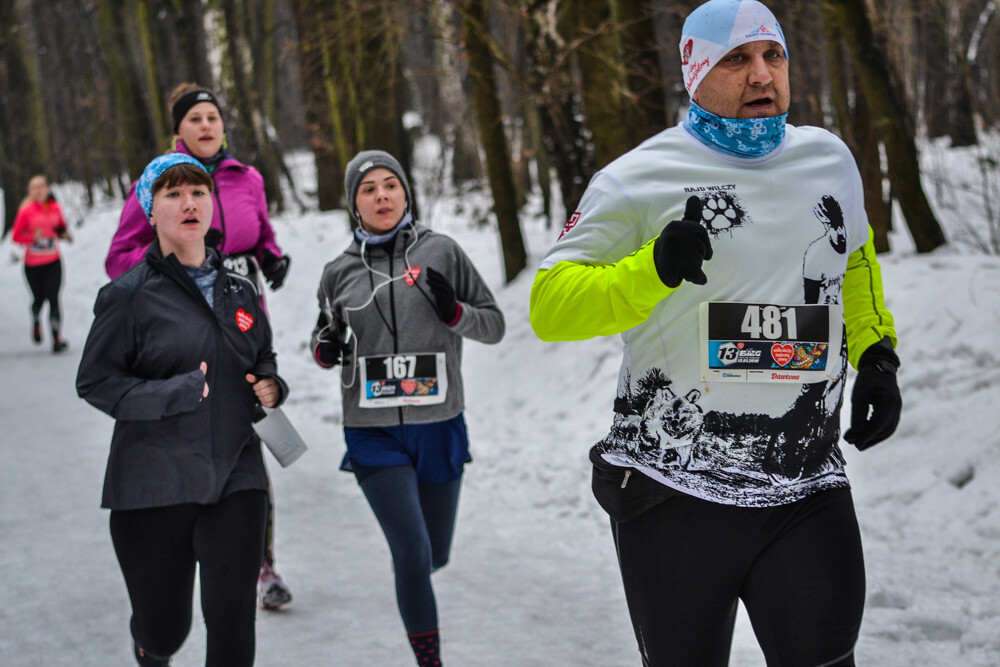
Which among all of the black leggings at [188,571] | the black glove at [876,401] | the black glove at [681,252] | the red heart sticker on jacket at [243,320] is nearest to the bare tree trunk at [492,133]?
the red heart sticker on jacket at [243,320]

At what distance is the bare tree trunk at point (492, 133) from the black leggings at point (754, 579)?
8.30 metres

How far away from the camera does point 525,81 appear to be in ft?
33.1

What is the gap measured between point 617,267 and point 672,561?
663 mm

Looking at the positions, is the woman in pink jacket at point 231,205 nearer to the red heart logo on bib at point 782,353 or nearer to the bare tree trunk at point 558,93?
the red heart logo on bib at point 782,353

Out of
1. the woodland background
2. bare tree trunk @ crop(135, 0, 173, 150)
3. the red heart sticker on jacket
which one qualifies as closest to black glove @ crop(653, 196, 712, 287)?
the red heart sticker on jacket

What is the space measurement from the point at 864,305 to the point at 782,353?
1.36 feet

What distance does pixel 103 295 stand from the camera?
3164mm

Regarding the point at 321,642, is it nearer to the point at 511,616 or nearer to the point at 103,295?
the point at 511,616

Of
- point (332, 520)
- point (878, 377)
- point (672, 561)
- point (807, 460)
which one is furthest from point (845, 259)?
point (332, 520)

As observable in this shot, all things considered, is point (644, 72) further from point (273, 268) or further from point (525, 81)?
point (273, 268)

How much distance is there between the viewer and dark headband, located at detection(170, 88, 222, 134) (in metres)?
4.40

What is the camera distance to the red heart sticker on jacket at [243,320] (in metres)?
3.39

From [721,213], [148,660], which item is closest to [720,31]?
[721,213]

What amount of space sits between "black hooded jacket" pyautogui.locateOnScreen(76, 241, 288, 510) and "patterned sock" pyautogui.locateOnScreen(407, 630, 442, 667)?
83 centimetres
